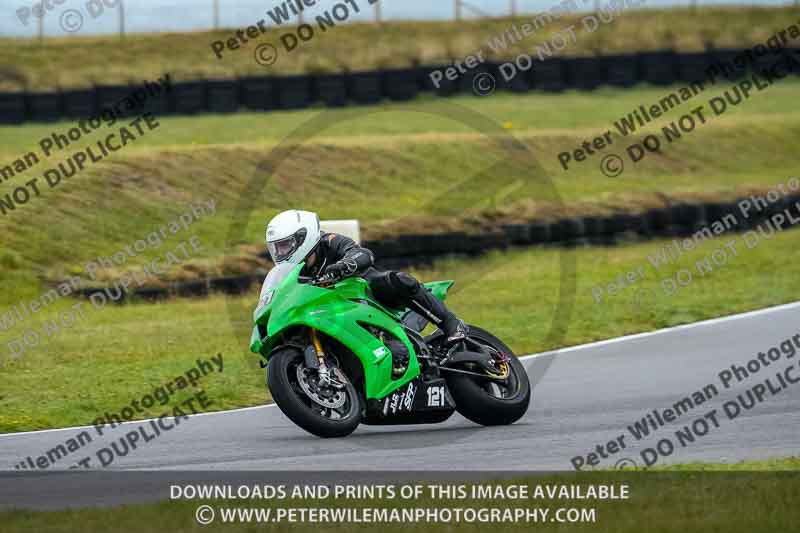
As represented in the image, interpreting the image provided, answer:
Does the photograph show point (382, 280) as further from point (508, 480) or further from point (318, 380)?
point (508, 480)

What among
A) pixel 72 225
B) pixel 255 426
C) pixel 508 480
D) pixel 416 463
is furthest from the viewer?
pixel 72 225

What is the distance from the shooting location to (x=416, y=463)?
7.89 meters

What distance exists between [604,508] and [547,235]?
13766 mm

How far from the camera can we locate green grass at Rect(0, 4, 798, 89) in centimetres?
2977

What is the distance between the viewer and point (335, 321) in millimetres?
8523

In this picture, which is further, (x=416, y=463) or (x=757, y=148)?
(x=757, y=148)

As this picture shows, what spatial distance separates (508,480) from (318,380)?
5.53 ft

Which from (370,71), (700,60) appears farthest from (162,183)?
(700,60)

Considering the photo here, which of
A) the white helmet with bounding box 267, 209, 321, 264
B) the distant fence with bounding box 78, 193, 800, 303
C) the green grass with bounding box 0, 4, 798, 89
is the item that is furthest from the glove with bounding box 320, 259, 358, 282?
the green grass with bounding box 0, 4, 798, 89

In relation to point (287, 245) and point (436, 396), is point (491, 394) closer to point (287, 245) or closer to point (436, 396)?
point (436, 396)

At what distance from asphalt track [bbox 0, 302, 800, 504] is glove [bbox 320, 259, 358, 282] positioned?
1070mm

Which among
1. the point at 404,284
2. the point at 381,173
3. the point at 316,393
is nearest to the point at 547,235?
the point at 381,173

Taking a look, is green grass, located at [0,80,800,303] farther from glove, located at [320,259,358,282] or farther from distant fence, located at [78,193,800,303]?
glove, located at [320,259,358,282]

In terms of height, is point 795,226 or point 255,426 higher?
point 255,426
